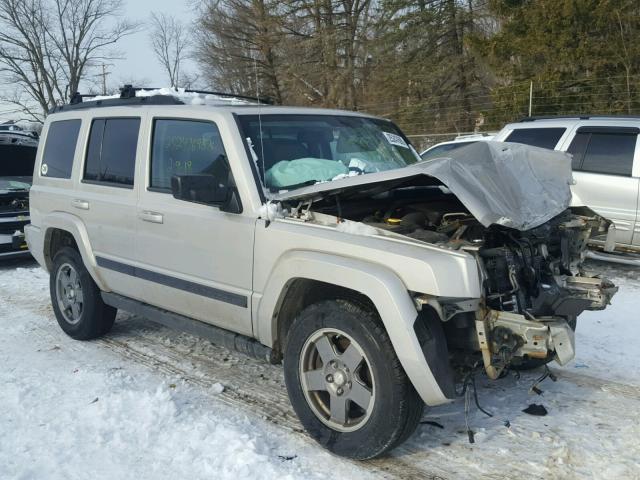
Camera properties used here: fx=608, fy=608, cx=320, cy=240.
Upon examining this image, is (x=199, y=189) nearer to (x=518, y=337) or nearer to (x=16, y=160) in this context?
(x=518, y=337)

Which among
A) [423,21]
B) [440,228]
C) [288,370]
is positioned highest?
[423,21]

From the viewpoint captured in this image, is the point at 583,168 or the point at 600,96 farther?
the point at 600,96

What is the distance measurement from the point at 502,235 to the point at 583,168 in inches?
207

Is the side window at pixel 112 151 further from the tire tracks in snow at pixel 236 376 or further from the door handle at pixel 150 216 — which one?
the tire tracks in snow at pixel 236 376

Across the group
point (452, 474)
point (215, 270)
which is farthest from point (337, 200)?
point (452, 474)

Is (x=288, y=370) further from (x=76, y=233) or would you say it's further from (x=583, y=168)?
(x=583, y=168)

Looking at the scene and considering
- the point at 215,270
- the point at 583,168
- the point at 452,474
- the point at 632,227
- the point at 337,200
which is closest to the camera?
the point at 452,474

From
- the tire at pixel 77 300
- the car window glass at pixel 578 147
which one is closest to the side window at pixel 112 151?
the tire at pixel 77 300

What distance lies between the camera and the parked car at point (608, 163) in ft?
24.6

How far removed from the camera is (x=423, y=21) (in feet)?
74.9

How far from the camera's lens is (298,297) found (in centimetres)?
361

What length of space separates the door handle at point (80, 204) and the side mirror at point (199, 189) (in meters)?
1.66

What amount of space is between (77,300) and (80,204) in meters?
0.92

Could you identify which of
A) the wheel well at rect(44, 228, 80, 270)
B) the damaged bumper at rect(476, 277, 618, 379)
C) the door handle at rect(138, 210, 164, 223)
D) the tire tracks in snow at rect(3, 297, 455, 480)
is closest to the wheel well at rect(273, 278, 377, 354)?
the tire tracks in snow at rect(3, 297, 455, 480)
